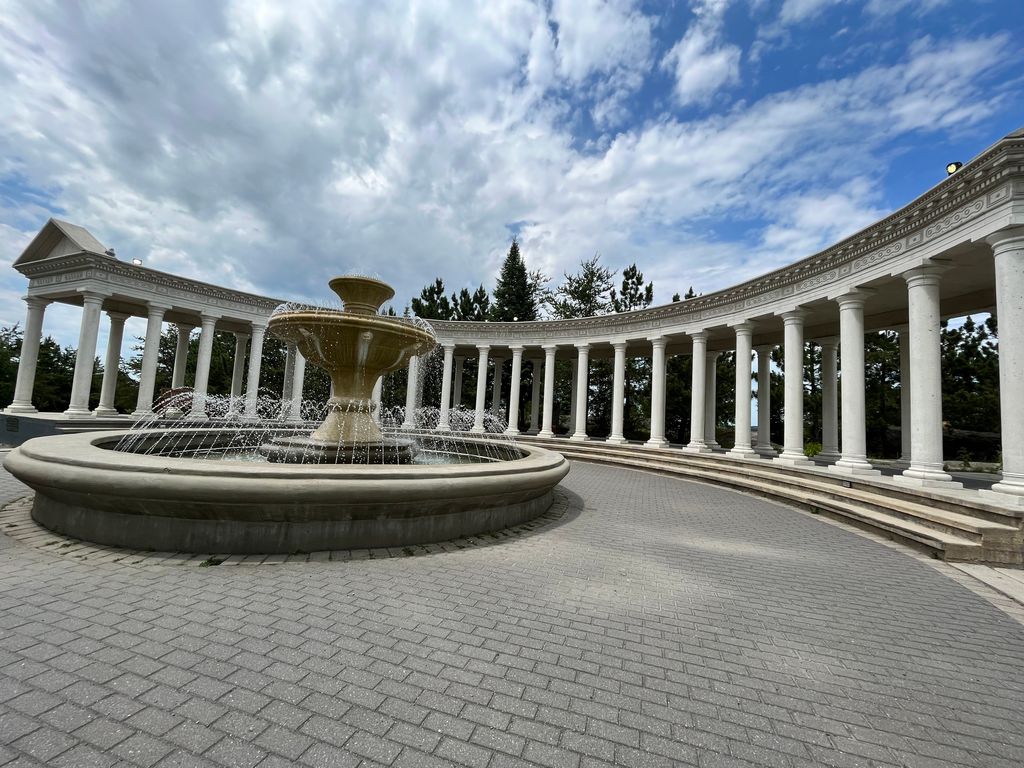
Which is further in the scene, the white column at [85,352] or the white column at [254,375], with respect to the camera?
the white column at [254,375]

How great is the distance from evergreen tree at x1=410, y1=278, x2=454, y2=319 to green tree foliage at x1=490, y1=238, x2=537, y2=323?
4.95 metres

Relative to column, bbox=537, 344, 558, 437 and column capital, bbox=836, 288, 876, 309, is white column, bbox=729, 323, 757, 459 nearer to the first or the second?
column capital, bbox=836, 288, 876, 309

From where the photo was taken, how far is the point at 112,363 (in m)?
22.9

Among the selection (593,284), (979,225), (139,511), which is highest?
(593,284)

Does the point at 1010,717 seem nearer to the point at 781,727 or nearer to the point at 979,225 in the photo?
the point at 781,727

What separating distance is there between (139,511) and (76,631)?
79.3 inches

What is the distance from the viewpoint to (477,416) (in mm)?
26375

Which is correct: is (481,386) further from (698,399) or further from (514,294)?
(514,294)

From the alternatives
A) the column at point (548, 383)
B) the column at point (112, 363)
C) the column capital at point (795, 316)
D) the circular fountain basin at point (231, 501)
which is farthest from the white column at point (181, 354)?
the column capital at point (795, 316)

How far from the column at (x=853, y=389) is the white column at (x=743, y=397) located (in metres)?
4.08

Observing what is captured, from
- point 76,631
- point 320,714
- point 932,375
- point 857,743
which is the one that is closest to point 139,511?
point 76,631

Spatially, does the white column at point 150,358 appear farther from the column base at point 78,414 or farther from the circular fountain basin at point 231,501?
the circular fountain basin at point 231,501

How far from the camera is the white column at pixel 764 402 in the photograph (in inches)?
805

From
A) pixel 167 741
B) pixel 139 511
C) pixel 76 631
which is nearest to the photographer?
pixel 167 741
